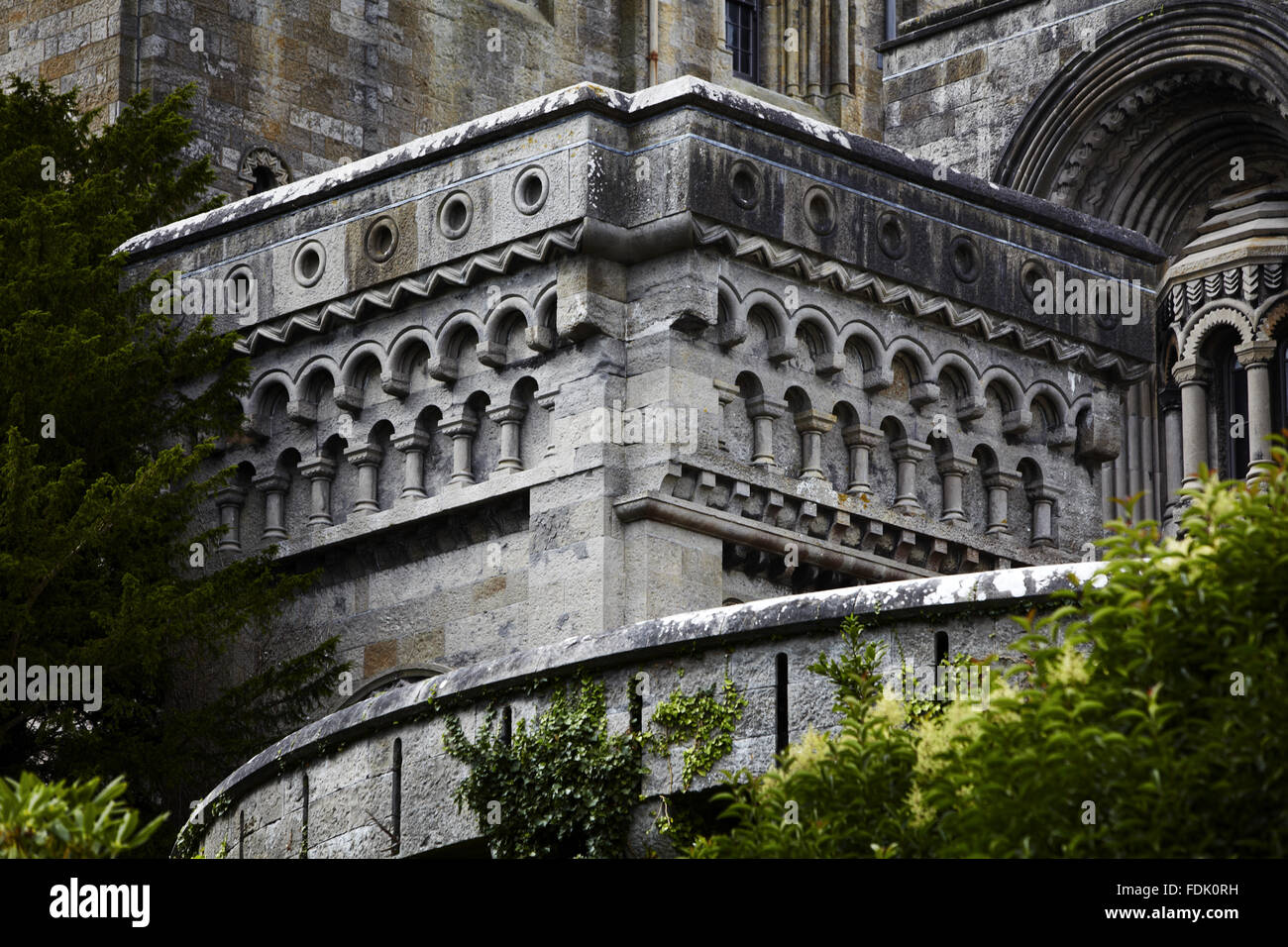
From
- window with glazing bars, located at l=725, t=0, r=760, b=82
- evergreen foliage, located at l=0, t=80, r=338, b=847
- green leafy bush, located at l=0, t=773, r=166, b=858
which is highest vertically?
window with glazing bars, located at l=725, t=0, r=760, b=82

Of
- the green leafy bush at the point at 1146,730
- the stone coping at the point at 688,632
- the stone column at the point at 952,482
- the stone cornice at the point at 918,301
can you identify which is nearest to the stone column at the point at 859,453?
the stone column at the point at 952,482

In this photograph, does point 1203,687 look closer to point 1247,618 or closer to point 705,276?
point 1247,618

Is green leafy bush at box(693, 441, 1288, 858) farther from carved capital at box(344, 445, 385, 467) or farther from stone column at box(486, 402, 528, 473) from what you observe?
carved capital at box(344, 445, 385, 467)

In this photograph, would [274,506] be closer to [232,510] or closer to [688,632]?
[232,510]

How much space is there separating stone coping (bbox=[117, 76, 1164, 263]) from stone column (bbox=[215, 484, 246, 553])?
1.98 meters

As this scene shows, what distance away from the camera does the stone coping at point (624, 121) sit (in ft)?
76.6

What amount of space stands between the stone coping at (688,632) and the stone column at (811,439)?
6146mm

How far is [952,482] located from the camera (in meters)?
25.2

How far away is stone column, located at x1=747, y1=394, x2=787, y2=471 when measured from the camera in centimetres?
2369

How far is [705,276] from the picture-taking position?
23375 millimetres

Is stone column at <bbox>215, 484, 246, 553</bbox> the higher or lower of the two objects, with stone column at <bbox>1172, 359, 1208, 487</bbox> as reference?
lower

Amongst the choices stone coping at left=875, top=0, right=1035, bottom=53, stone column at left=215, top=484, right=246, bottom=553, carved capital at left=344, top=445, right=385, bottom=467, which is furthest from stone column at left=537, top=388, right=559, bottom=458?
stone coping at left=875, top=0, right=1035, bottom=53

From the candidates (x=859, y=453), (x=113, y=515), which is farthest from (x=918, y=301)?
(x=113, y=515)
